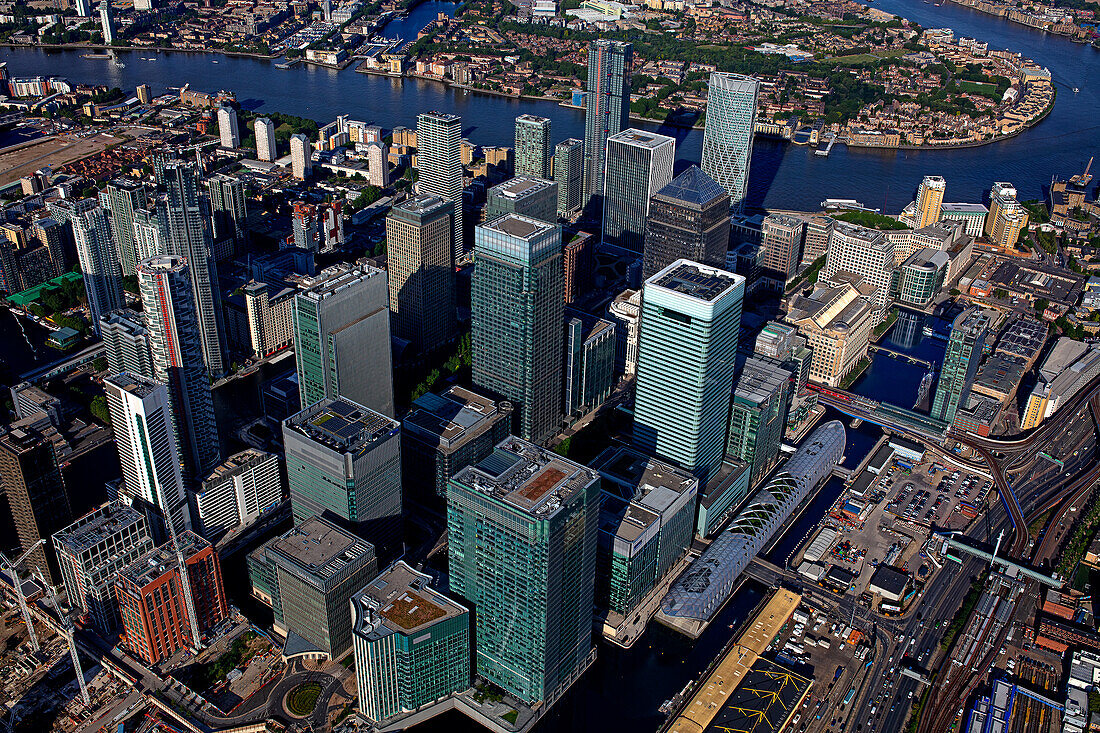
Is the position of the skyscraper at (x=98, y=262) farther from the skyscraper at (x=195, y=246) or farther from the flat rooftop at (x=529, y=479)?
the flat rooftop at (x=529, y=479)

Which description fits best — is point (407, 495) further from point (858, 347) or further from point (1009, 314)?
point (1009, 314)

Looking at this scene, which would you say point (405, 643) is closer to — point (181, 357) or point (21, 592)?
point (21, 592)

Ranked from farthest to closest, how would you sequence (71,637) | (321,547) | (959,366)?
(959,366) → (321,547) → (71,637)

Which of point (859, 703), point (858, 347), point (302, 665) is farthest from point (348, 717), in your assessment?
point (858, 347)

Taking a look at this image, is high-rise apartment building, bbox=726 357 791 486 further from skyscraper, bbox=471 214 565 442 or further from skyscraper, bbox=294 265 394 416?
skyscraper, bbox=294 265 394 416

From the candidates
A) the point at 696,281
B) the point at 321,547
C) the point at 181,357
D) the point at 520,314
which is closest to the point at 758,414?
the point at 696,281

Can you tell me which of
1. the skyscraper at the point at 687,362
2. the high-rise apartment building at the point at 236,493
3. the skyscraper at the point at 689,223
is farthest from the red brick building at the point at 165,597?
the skyscraper at the point at 689,223
